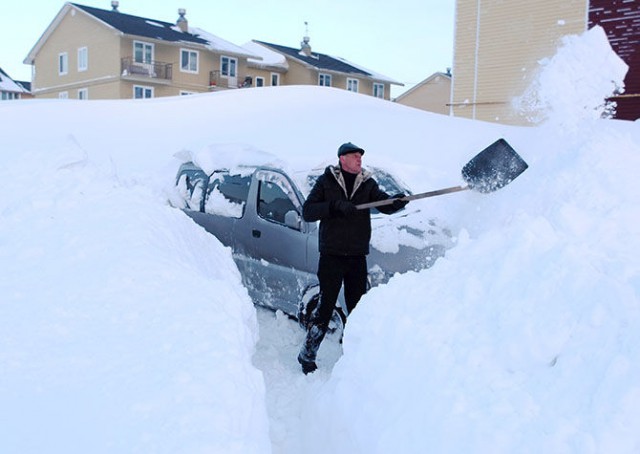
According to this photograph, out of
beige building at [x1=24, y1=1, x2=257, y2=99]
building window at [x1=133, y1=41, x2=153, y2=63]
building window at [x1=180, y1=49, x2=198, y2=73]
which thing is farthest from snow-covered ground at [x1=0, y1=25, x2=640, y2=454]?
building window at [x1=180, y1=49, x2=198, y2=73]

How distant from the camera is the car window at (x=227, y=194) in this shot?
21.0ft

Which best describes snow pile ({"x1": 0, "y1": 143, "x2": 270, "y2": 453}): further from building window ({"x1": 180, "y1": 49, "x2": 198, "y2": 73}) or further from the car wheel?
building window ({"x1": 180, "y1": 49, "x2": 198, "y2": 73})

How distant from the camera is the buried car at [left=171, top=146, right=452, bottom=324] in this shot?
5.07m

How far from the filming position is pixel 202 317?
321cm

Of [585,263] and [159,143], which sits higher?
[159,143]

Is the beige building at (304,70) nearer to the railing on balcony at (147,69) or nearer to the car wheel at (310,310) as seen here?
the railing on balcony at (147,69)

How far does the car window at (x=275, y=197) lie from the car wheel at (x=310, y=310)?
0.74 m

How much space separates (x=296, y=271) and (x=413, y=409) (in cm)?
290

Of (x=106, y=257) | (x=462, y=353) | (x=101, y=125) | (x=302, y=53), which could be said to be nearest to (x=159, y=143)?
(x=101, y=125)

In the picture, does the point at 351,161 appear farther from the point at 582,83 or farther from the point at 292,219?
the point at 582,83

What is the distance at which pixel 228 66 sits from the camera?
129 ft

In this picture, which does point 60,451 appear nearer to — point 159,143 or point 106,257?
point 106,257

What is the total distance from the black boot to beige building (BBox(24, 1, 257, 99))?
32011mm

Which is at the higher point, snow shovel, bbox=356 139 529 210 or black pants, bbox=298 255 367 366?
snow shovel, bbox=356 139 529 210
